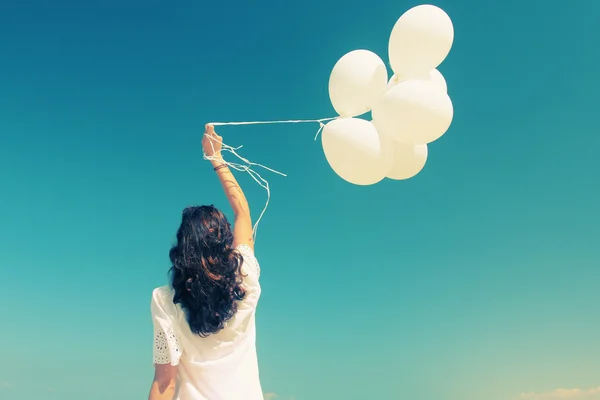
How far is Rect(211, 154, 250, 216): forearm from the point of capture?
113 inches

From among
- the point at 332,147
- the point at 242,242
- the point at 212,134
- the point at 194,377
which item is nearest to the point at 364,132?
the point at 332,147

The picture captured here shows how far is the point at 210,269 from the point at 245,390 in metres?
0.58

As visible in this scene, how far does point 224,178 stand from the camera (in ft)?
9.99

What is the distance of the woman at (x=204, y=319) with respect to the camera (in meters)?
2.36

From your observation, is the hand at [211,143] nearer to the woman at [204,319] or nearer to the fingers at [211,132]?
the fingers at [211,132]

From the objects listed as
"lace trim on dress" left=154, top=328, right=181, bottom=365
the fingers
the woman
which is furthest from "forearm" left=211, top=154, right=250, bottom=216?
"lace trim on dress" left=154, top=328, right=181, bottom=365

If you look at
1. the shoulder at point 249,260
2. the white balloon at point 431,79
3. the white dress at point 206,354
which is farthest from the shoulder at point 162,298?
the white balloon at point 431,79

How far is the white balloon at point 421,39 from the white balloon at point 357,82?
19 cm

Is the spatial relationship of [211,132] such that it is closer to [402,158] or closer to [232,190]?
[232,190]

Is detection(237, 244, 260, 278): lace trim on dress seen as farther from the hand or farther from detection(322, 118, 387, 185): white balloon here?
detection(322, 118, 387, 185): white balloon

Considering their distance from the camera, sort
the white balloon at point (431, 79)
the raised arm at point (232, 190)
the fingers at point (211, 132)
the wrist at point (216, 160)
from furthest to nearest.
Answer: the white balloon at point (431, 79) < the fingers at point (211, 132) < the wrist at point (216, 160) < the raised arm at point (232, 190)

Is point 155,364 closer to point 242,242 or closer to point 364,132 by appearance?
point 242,242

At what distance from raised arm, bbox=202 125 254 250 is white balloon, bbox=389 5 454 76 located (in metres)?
1.73

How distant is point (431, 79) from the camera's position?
433 cm
